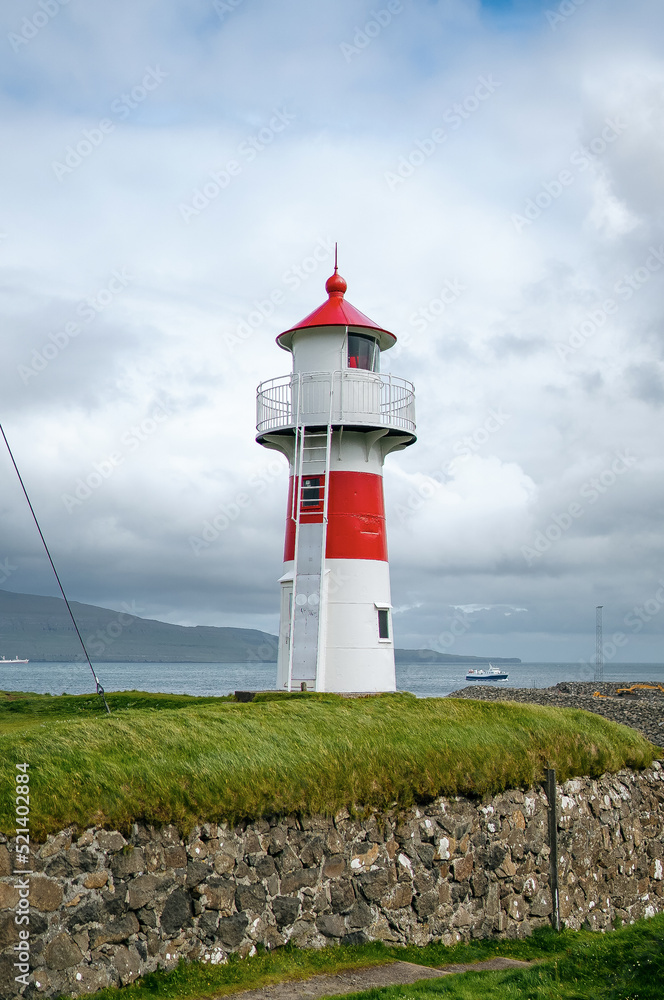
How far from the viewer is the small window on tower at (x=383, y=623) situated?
22.0 m

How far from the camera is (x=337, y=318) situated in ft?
72.4

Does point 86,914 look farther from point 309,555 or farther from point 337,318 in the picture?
point 337,318

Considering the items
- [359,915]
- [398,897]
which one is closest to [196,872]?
[359,915]

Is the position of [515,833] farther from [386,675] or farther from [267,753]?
[386,675]

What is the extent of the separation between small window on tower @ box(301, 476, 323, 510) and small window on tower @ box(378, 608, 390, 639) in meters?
2.78

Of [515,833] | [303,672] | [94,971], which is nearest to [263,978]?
[94,971]

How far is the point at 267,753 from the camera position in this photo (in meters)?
11.6

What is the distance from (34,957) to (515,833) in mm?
6606

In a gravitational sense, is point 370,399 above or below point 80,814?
above

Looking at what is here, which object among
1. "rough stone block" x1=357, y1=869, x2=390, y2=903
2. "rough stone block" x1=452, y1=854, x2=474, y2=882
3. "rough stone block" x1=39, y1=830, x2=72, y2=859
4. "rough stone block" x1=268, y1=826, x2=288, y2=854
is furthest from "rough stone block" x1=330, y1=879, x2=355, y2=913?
"rough stone block" x1=39, y1=830, x2=72, y2=859

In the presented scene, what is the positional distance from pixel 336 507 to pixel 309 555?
1239 millimetres

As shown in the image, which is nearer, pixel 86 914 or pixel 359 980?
pixel 86 914

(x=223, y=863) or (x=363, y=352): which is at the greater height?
(x=363, y=352)

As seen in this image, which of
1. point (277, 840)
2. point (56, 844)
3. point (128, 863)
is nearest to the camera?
point (56, 844)
